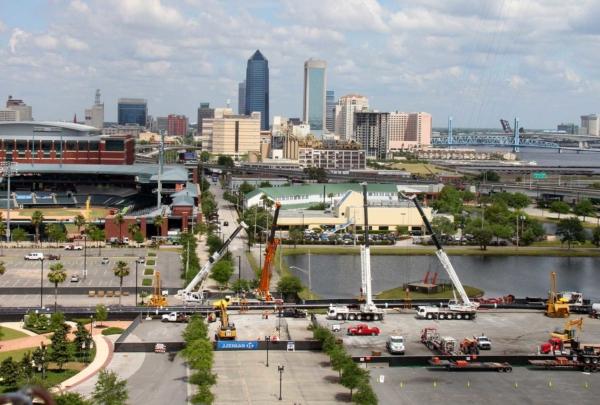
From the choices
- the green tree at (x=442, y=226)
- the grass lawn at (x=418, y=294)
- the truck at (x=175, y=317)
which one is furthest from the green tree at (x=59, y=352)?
the green tree at (x=442, y=226)

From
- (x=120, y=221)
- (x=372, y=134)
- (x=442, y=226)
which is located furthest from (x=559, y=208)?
(x=372, y=134)

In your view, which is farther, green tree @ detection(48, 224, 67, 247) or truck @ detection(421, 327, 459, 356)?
green tree @ detection(48, 224, 67, 247)

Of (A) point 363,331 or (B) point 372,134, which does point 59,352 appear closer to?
(A) point 363,331

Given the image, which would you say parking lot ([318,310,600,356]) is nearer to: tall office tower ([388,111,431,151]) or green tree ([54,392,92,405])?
green tree ([54,392,92,405])

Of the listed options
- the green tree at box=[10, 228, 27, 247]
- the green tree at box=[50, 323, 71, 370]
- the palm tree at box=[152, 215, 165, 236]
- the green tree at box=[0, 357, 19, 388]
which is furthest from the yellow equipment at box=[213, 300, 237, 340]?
the green tree at box=[10, 228, 27, 247]

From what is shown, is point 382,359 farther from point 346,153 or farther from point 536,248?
point 346,153

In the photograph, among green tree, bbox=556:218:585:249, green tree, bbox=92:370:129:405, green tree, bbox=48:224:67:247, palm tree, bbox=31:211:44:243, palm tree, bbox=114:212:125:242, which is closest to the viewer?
green tree, bbox=92:370:129:405

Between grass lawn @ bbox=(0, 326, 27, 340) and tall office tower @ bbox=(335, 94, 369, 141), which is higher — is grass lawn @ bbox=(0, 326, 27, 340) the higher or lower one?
the lower one

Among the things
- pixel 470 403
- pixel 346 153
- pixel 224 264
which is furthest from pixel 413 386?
pixel 346 153
